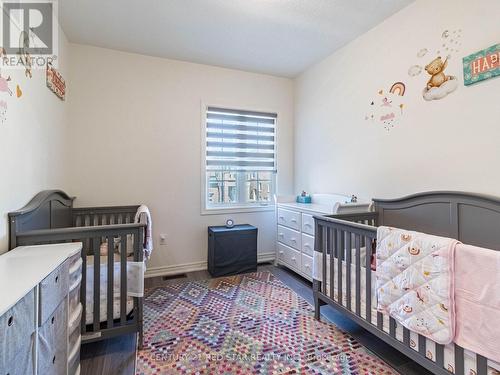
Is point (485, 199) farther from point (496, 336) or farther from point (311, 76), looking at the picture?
point (311, 76)

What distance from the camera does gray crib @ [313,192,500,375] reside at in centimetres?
133

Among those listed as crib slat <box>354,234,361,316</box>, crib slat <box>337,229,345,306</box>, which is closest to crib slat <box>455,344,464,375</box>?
crib slat <box>354,234,361,316</box>

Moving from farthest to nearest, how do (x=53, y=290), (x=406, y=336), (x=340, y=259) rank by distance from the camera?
(x=340, y=259), (x=406, y=336), (x=53, y=290)

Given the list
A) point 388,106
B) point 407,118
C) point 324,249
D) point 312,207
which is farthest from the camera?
point 312,207

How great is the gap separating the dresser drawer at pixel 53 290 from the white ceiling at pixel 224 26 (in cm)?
207

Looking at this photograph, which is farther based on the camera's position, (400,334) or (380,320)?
(380,320)

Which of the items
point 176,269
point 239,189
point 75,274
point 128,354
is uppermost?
point 239,189

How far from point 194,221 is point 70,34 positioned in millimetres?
2301

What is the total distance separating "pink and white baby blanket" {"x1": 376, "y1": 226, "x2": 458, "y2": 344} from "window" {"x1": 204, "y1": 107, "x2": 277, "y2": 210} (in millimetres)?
2195

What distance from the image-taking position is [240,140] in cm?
347

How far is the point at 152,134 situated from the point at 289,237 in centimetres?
201

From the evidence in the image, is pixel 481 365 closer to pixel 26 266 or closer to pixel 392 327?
pixel 392 327

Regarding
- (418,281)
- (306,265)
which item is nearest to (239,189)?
(306,265)

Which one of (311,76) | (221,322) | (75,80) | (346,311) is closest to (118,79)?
(75,80)
